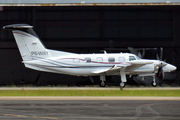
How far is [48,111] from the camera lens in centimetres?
1235

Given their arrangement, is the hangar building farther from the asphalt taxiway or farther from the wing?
the asphalt taxiway

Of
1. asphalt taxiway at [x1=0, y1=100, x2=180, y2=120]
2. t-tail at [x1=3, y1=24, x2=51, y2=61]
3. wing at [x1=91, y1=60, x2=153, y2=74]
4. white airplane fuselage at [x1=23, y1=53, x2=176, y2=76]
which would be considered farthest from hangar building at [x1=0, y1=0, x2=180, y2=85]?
asphalt taxiway at [x1=0, y1=100, x2=180, y2=120]

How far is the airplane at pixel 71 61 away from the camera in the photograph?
2483cm

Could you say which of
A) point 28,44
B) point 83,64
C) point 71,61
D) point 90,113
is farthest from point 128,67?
point 90,113

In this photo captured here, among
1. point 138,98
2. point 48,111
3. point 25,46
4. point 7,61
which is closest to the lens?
point 48,111

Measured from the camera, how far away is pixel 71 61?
25.5 meters

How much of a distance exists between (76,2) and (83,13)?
3.38 metres

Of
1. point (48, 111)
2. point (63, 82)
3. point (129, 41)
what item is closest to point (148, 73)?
point (129, 41)

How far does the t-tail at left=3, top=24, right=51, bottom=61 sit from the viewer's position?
24.6m

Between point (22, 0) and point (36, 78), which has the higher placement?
point (22, 0)

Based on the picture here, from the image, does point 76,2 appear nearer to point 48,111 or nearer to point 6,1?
point 6,1

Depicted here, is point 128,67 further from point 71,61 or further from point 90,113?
point 90,113

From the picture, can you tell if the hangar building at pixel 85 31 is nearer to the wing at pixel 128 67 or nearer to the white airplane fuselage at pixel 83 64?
the white airplane fuselage at pixel 83 64

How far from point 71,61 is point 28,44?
358 centimetres
